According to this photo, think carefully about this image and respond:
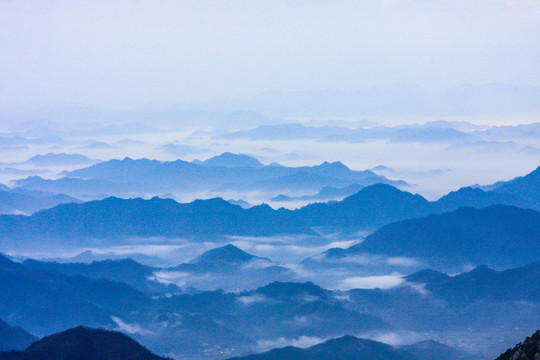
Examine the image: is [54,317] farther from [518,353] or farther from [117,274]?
[518,353]

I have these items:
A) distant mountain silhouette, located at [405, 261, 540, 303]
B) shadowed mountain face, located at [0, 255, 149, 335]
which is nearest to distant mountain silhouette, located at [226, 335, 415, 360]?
shadowed mountain face, located at [0, 255, 149, 335]

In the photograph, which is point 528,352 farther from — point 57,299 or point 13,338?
point 57,299

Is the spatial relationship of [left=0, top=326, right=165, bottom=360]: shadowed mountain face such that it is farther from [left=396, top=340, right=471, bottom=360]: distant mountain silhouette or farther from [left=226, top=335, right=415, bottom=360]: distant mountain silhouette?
[left=396, top=340, right=471, bottom=360]: distant mountain silhouette

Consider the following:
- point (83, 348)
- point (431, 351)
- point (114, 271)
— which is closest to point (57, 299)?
point (114, 271)

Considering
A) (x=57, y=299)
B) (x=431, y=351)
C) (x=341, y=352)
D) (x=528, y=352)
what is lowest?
(x=431, y=351)

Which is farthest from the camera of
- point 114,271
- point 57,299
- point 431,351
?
point 114,271

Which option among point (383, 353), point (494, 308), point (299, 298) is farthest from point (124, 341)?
point (494, 308)
